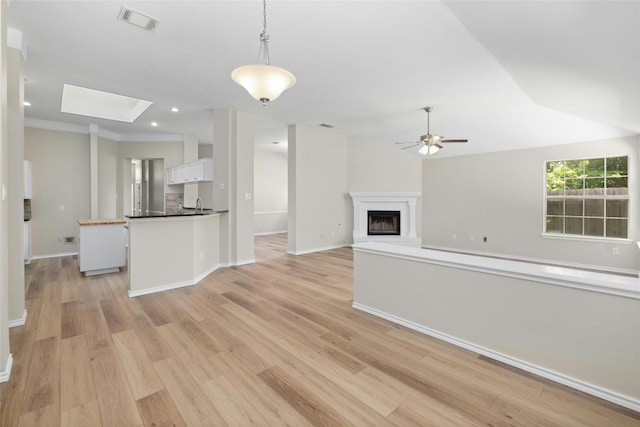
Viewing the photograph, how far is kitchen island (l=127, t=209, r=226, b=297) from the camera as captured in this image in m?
3.57

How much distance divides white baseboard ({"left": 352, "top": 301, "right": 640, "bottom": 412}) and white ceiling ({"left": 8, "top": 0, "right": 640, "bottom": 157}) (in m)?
2.35

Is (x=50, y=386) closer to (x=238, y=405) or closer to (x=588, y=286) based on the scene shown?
(x=238, y=405)

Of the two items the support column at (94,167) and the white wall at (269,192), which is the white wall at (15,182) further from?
the white wall at (269,192)

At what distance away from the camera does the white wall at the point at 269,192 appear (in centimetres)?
959

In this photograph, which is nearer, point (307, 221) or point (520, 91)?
point (520, 91)

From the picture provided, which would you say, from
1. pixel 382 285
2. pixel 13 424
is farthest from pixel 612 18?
pixel 13 424

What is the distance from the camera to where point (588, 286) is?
5.70ft

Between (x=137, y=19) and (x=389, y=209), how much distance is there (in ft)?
20.7

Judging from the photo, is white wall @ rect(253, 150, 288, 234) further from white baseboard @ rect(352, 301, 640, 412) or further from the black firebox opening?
white baseboard @ rect(352, 301, 640, 412)

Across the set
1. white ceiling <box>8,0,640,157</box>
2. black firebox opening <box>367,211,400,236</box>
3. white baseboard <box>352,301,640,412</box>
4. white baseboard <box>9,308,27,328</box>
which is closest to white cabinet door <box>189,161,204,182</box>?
white ceiling <box>8,0,640,157</box>

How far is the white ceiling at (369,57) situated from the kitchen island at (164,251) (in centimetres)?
196

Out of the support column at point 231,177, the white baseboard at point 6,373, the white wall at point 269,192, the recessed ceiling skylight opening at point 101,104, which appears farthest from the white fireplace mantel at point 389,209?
the white baseboard at point 6,373

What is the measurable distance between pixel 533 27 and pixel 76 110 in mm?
7131

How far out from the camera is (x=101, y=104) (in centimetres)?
561
